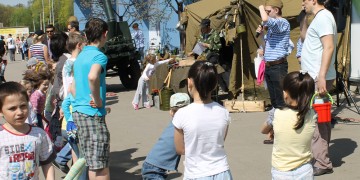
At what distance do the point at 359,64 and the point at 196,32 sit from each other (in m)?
5.94

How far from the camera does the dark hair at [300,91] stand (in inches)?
168

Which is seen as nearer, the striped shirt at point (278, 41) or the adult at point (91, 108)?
the adult at point (91, 108)

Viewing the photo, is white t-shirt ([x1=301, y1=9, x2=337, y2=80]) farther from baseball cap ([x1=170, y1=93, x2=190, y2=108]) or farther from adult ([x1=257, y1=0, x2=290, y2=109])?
baseball cap ([x1=170, y1=93, x2=190, y2=108])

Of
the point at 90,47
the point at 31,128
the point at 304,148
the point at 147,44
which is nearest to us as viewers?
the point at 31,128

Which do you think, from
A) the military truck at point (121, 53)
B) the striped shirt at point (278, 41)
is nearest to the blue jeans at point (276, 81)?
the striped shirt at point (278, 41)

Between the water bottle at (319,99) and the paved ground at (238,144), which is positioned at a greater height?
the water bottle at (319,99)

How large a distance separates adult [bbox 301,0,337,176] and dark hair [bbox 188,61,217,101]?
7.07ft

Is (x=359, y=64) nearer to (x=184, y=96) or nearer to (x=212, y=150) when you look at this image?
(x=184, y=96)

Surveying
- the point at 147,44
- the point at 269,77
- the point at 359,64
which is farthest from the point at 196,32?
the point at 147,44

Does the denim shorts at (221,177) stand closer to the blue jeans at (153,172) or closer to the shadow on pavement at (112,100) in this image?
the blue jeans at (153,172)

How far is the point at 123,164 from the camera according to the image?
7.17 meters

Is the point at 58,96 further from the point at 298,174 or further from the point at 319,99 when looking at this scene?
the point at 298,174

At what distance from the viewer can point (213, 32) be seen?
11.4 m

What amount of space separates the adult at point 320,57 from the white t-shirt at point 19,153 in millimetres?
3140
